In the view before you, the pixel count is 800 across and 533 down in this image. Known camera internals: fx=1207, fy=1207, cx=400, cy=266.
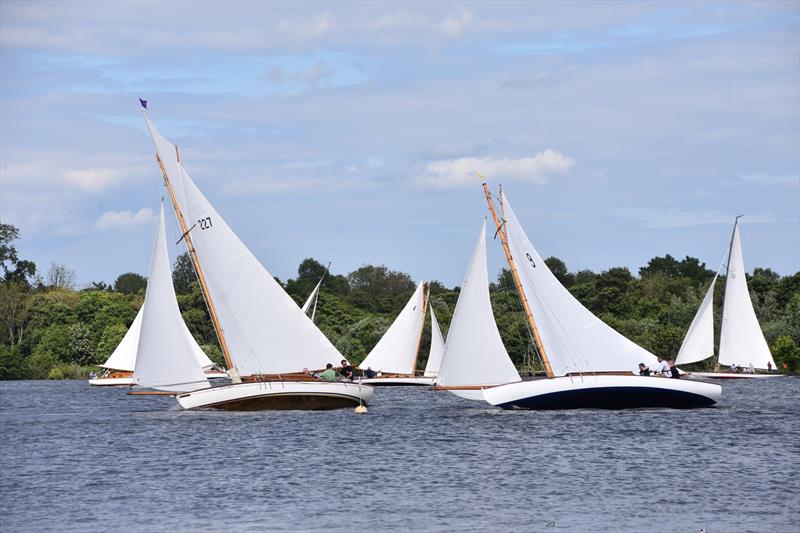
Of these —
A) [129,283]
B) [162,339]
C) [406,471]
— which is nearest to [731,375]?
[162,339]

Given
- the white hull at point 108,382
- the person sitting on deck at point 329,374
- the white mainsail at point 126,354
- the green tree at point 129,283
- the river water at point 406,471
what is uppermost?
the green tree at point 129,283

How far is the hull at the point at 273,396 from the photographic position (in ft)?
162

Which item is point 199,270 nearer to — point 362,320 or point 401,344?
point 401,344

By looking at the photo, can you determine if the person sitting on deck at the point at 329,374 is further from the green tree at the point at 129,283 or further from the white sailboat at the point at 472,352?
the green tree at the point at 129,283

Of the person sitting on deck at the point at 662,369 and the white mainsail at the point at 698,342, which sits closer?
the person sitting on deck at the point at 662,369

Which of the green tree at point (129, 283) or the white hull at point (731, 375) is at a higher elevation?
the green tree at point (129, 283)

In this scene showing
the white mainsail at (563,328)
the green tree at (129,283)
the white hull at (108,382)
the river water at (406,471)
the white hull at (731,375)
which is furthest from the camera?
the green tree at (129,283)

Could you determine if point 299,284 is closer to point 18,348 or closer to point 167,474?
point 18,348

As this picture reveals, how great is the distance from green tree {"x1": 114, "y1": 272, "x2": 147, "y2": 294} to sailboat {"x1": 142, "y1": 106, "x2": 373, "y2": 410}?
13168 centimetres

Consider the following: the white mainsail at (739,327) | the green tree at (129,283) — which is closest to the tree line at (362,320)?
the white mainsail at (739,327)

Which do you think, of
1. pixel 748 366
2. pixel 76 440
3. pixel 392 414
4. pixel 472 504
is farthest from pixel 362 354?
pixel 472 504

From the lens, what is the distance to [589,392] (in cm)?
4806

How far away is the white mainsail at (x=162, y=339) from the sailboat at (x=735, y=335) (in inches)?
1929

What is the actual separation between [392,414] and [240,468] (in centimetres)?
1911
